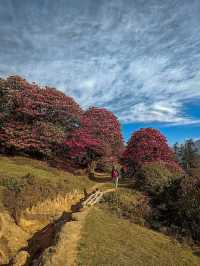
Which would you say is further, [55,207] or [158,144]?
[158,144]

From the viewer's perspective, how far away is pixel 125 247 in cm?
1118

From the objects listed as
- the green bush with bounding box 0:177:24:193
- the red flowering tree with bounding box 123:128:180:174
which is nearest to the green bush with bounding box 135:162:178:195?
the red flowering tree with bounding box 123:128:180:174

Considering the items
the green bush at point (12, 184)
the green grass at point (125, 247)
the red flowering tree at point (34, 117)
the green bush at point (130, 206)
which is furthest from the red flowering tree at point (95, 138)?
the green grass at point (125, 247)

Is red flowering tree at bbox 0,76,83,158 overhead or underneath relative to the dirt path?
overhead

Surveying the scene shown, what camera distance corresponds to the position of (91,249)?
10.3 meters

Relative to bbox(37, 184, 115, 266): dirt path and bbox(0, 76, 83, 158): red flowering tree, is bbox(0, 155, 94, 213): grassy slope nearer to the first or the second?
bbox(37, 184, 115, 266): dirt path

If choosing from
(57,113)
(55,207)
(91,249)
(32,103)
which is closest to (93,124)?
(57,113)

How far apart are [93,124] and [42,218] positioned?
1854cm

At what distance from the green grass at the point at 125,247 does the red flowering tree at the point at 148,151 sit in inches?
558

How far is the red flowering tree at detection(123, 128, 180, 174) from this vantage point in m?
28.7

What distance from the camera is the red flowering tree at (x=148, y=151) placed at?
2870 centimetres

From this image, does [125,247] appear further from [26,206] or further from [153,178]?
[153,178]

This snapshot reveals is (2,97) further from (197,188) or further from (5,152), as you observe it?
(197,188)

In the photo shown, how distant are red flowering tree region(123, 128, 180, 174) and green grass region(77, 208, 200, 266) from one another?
1416 centimetres
